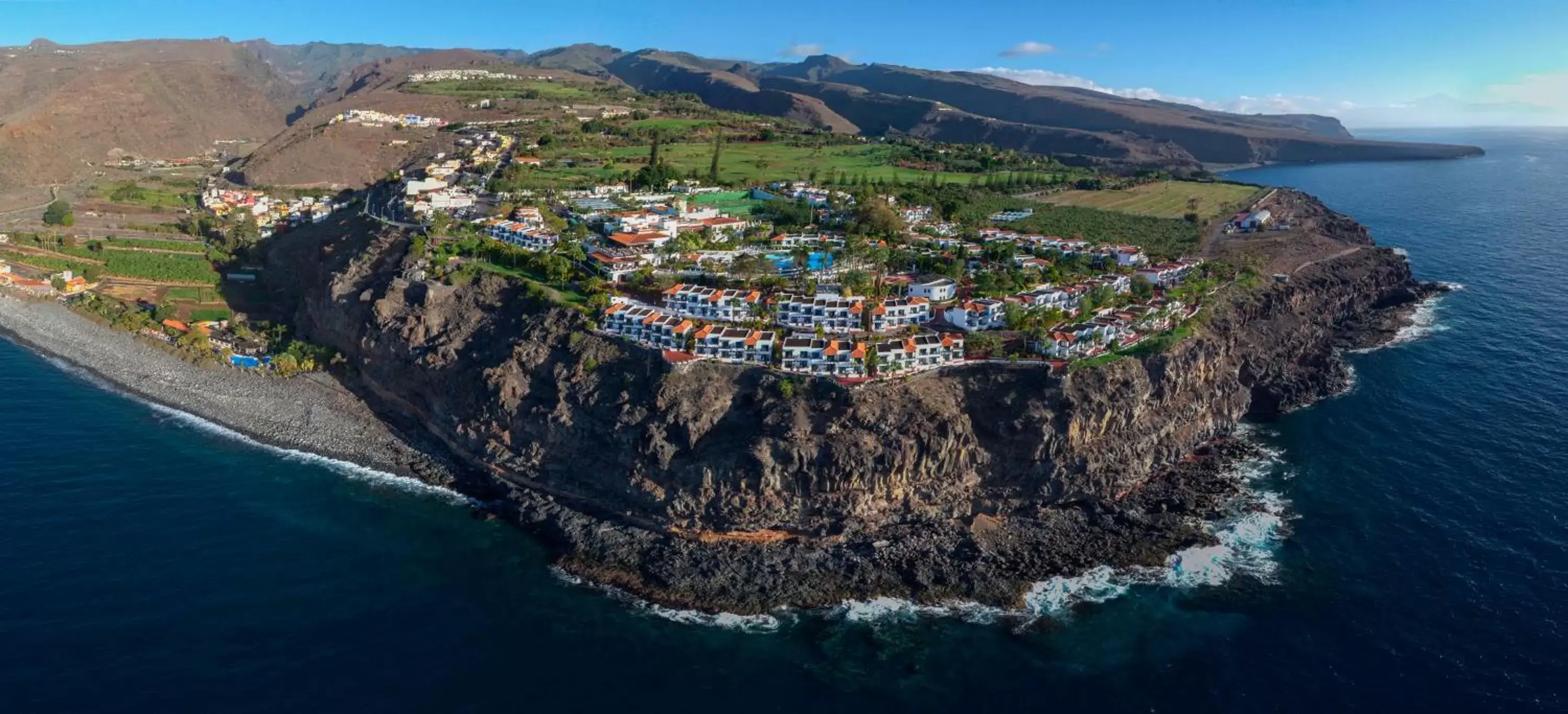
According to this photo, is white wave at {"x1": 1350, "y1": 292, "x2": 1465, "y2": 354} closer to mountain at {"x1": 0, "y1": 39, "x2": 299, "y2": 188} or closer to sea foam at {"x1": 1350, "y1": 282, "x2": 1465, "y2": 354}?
sea foam at {"x1": 1350, "y1": 282, "x2": 1465, "y2": 354}

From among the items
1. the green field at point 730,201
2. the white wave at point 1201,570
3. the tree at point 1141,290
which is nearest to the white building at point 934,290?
the tree at point 1141,290

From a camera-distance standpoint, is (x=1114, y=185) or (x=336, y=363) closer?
(x=336, y=363)

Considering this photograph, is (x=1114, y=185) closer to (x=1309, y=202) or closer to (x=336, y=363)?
(x=1309, y=202)

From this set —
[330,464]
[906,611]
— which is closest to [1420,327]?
[906,611]

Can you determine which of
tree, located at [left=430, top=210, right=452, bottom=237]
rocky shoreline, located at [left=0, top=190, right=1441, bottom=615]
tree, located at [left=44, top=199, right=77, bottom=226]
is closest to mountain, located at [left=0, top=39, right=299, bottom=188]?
tree, located at [left=44, top=199, right=77, bottom=226]

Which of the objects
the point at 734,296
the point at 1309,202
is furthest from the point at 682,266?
the point at 1309,202

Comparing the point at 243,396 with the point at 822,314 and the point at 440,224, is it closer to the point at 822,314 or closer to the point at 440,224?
the point at 440,224
